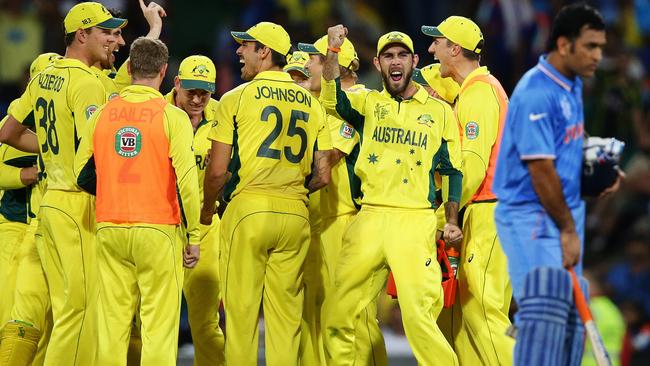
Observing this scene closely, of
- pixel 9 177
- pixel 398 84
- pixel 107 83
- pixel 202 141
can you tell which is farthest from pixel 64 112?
pixel 398 84

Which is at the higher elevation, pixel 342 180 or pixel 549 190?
pixel 549 190

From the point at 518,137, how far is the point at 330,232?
2932 mm

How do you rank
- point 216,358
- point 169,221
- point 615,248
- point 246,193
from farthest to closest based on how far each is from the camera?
1. point 615,248
2. point 216,358
3. point 246,193
4. point 169,221

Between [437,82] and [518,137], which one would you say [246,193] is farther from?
[518,137]

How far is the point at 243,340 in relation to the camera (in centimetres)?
919

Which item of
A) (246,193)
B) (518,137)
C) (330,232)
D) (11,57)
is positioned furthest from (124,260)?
(11,57)

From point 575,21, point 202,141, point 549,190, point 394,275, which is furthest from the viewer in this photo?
point 202,141

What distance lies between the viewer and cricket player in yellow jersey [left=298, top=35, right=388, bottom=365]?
31.1ft

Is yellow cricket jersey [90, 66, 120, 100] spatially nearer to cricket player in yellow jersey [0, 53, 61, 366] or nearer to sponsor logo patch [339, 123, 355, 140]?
cricket player in yellow jersey [0, 53, 61, 366]

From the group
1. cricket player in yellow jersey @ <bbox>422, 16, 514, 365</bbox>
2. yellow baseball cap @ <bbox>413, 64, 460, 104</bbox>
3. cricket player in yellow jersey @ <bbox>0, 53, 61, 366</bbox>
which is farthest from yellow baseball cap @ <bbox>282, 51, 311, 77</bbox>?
cricket player in yellow jersey @ <bbox>0, 53, 61, 366</bbox>

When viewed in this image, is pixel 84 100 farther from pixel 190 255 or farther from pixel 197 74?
pixel 190 255

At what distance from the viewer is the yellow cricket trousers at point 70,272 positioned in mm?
8984

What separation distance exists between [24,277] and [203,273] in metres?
1.30

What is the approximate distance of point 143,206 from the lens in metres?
8.59
